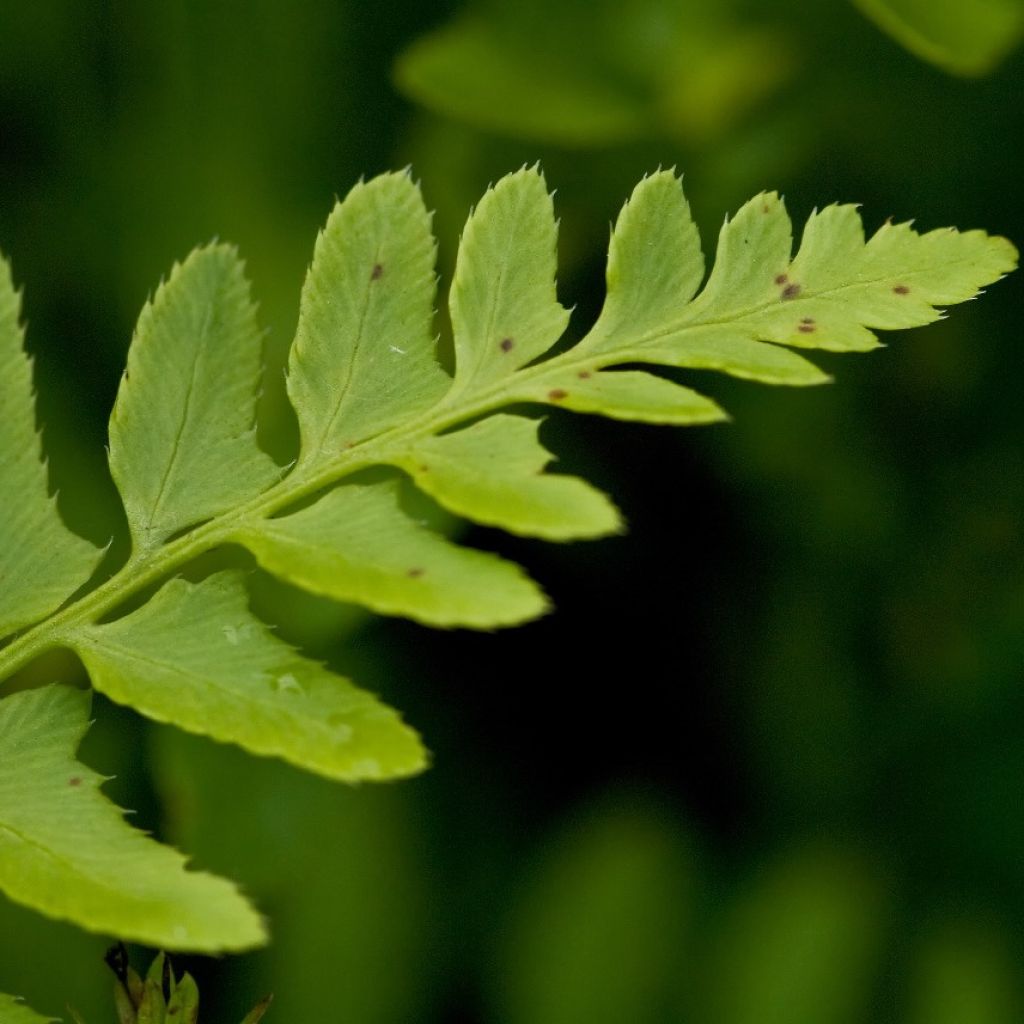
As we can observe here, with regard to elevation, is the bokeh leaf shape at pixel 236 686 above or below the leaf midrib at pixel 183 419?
below

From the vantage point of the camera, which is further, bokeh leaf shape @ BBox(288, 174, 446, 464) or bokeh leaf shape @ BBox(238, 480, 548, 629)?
bokeh leaf shape @ BBox(288, 174, 446, 464)

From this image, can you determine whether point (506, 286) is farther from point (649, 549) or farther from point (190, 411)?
point (649, 549)

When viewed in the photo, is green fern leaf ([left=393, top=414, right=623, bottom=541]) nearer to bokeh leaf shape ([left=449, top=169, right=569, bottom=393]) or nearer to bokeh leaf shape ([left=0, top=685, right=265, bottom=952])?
bokeh leaf shape ([left=449, top=169, right=569, bottom=393])

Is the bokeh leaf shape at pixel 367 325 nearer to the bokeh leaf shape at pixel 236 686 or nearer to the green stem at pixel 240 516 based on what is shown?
the green stem at pixel 240 516

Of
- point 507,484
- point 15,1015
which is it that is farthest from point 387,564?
point 15,1015

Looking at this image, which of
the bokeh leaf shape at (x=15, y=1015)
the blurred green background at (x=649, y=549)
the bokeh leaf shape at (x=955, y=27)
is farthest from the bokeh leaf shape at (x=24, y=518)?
the bokeh leaf shape at (x=955, y=27)

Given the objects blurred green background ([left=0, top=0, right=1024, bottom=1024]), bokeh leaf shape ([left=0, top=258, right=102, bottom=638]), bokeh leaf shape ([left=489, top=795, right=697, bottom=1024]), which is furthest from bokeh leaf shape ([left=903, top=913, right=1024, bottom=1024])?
bokeh leaf shape ([left=0, top=258, right=102, bottom=638])
